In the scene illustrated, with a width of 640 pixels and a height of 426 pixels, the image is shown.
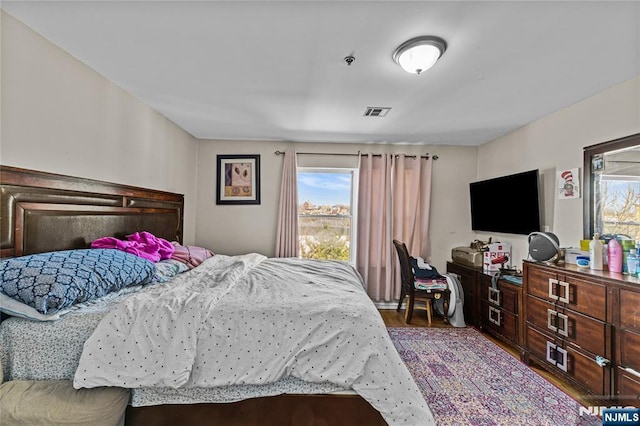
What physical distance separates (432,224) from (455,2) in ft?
10.9

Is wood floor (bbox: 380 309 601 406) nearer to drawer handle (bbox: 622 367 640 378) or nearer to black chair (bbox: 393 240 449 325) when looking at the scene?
black chair (bbox: 393 240 449 325)

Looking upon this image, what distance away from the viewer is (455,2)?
4.95ft

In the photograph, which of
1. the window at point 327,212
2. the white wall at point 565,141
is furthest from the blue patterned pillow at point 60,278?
the white wall at point 565,141

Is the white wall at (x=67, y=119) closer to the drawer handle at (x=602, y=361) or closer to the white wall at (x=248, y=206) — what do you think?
the white wall at (x=248, y=206)

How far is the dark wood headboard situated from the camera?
1677 millimetres

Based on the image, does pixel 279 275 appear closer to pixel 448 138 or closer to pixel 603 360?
pixel 603 360

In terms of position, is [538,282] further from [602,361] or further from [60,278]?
[60,278]

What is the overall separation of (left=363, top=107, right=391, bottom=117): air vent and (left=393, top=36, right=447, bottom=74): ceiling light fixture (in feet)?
3.22

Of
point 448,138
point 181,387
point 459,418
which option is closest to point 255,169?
point 448,138

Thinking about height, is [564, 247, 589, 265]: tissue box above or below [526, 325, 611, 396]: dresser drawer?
above

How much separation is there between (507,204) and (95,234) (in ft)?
13.8

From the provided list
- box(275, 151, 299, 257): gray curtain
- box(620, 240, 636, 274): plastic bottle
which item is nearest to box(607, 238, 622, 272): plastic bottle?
box(620, 240, 636, 274): plastic bottle

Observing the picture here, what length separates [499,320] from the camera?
3182 millimetres

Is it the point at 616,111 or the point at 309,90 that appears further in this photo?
the point at 309,90
